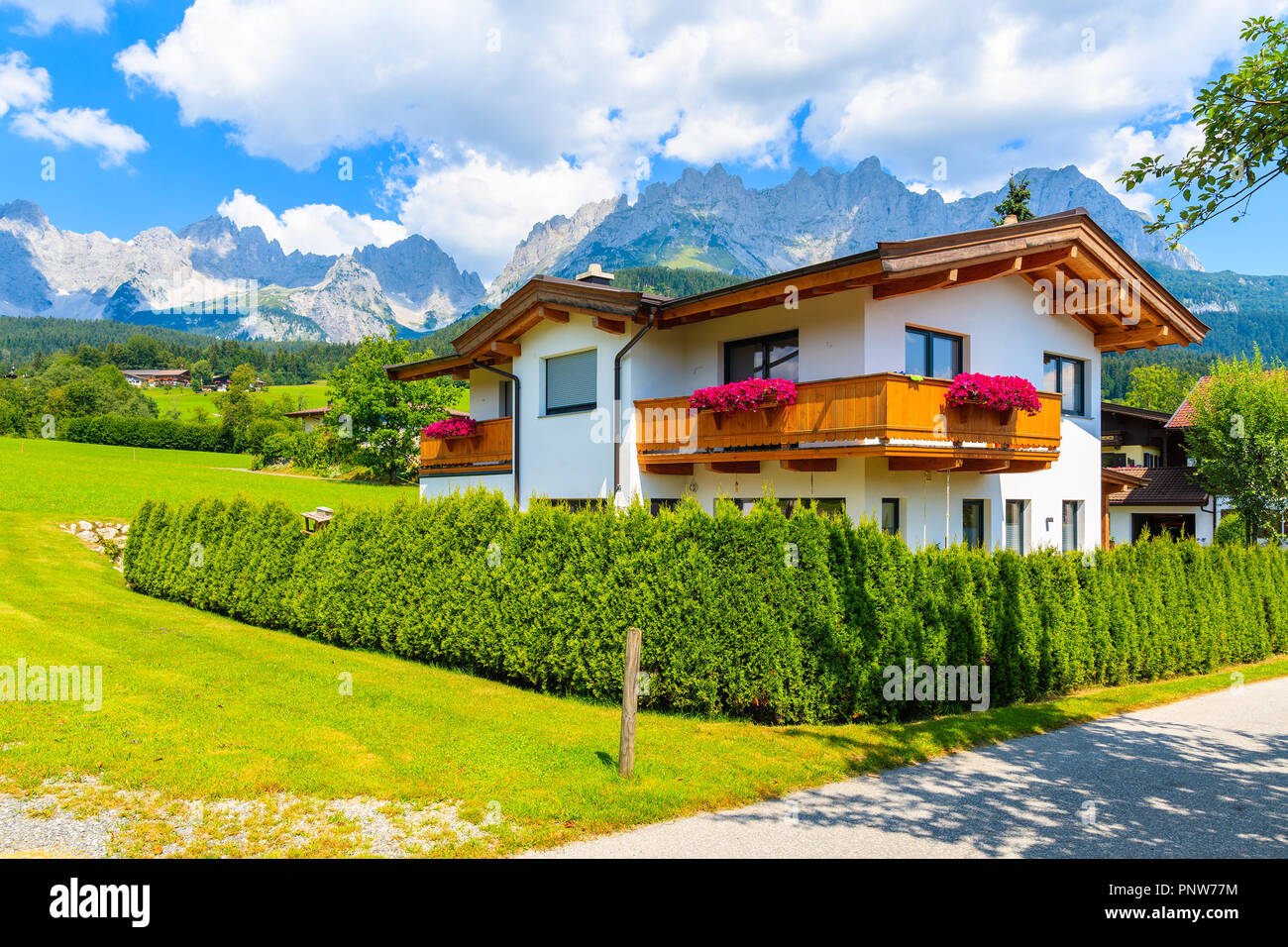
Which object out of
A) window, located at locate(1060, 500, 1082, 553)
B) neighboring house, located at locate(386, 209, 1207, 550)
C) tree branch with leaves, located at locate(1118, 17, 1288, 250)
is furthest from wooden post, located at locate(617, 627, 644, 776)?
window, located at locate(1060, 500, 1082, 553)

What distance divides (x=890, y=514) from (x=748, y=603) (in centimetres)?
655

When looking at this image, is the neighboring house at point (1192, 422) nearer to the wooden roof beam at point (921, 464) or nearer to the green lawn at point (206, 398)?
the wooden roof beam at point (921, 464)

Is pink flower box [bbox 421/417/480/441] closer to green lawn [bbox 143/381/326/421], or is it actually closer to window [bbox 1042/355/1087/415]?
window [bbox 1042/355/1087/415]

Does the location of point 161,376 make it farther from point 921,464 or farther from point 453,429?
point 921,464

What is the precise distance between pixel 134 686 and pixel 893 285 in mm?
13606

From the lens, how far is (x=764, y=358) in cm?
1688

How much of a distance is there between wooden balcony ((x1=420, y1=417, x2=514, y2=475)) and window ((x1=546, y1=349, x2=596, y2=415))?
5.80 ft

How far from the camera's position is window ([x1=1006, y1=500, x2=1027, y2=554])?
58.9 feet

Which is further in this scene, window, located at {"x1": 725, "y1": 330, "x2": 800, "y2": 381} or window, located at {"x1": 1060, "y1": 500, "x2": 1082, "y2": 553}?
window, located at {"x1": 1060, "y1": 500, "x2": 1082, "y2": 553}

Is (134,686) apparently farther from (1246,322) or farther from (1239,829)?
(1246,322)

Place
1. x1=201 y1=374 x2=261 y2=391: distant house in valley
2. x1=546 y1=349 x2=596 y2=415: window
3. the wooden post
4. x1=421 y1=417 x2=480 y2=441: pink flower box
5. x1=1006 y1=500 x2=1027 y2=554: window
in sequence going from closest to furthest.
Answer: the wooden post → x1=1006 y1=500 x2=1027 y2=554: window → x1=546 y1=349 x2=596 y2=415: window → x1=421 y1=417 x2=480 y2=441: pink flower box → x1=201 y1=374 x2=261 y2=391: distant house in valley

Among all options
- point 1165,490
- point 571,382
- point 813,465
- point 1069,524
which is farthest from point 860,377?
point 1165,490

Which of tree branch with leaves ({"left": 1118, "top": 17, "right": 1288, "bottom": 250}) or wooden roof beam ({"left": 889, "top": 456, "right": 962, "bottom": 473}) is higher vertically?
tree branch with leaves ({"left": 1118, "top": 17, "right": 1288, "bottom": 250})
